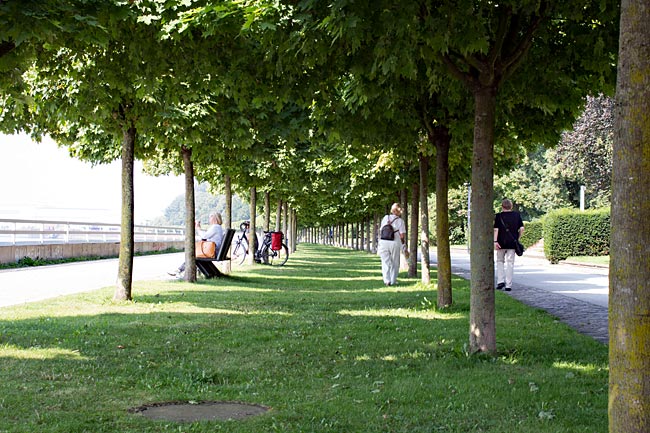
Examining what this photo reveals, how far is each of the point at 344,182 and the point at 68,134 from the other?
13.2 meters

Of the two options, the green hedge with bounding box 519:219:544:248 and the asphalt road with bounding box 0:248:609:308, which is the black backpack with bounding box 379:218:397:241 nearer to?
the asphalt road with bounding box 0:248:609:308

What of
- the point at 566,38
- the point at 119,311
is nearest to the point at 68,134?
the point at 119,311

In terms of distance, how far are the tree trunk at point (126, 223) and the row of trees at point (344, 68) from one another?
0.26ft

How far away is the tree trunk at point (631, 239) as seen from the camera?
3.37 meters

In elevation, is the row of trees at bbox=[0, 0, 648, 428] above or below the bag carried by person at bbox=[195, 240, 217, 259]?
above

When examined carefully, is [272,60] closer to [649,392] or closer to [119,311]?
[119,311]

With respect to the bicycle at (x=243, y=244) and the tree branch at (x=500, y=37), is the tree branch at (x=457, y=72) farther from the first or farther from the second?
the bicycle at (x=243, y=244)

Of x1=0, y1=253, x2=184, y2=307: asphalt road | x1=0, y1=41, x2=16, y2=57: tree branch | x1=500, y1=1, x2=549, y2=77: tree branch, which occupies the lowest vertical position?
x1=0, y1=253, x2=184, y2=307: asphalt road

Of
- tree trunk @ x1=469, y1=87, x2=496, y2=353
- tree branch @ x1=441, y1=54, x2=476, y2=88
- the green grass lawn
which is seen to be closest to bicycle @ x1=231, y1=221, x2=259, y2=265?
the green grass lawn

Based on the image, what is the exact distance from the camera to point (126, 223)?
12.7 m

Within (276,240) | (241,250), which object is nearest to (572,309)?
(276,240)

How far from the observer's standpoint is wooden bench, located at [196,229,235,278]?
18281 mm

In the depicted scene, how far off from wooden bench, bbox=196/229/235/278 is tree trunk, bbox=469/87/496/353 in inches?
442

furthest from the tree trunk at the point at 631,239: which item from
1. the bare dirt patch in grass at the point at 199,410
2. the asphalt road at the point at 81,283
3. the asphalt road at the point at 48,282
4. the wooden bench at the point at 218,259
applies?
the wooden bench at the point at 218,259
